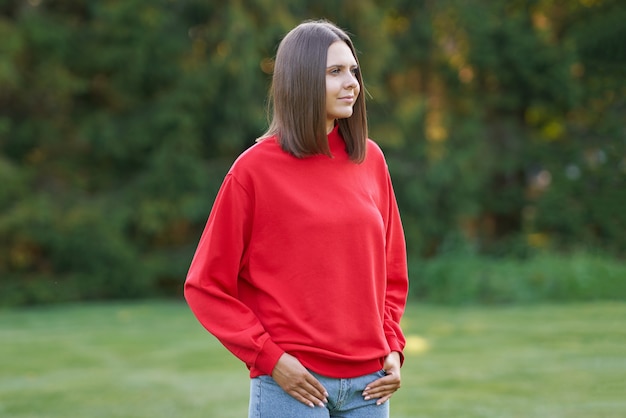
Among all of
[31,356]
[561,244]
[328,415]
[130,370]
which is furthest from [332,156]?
[561,244]

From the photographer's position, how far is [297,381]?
223cm

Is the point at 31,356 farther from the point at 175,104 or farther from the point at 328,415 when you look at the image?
the point at 328,415

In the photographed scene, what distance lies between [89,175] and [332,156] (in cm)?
1080

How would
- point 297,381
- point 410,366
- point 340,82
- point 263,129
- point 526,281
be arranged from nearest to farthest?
point 297,381
point 340,82
point 410,366
point 526,281
point 263,129

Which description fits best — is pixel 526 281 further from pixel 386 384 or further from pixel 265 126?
pixel 386 384

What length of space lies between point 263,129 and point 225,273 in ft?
32.8

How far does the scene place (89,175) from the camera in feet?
41.6

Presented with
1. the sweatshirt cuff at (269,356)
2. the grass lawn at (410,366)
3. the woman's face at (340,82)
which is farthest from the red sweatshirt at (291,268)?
the grass lawn at (410,366)

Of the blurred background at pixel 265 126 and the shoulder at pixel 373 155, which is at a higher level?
the blurred background at pixel 265 126

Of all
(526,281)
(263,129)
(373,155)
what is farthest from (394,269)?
(263,129)

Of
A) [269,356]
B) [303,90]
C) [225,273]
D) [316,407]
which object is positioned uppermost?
[303,90]

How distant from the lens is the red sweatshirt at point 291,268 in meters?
2.27

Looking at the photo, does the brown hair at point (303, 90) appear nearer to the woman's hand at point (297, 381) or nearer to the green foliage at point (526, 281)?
the woman's hand at point (297, 381)

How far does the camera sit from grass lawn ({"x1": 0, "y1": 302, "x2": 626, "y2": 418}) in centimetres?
560
